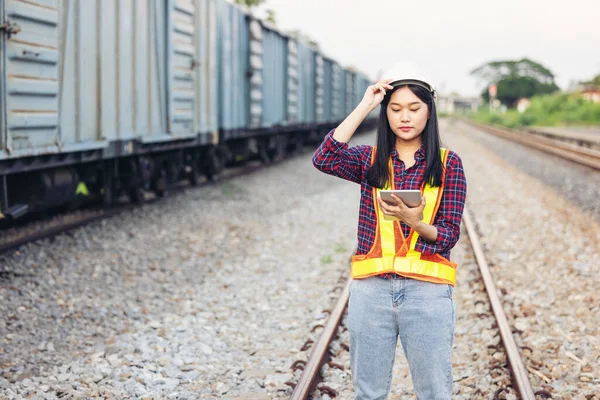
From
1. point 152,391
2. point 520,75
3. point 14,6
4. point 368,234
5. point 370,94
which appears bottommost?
point 152,391

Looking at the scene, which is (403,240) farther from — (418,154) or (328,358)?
(328,358)

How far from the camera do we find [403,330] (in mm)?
2518

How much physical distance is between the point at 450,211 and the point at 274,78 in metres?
13.5

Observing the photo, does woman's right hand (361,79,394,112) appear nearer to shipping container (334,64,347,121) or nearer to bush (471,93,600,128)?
shipping container (334,64,347,121)

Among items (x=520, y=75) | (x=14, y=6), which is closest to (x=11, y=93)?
(x=14, y=6)

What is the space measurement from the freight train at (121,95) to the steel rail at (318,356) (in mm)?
2992

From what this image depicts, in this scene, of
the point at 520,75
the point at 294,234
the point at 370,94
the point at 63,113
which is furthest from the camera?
the point at 520,75

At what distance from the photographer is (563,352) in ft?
14.9

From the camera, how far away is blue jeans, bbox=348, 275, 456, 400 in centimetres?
247

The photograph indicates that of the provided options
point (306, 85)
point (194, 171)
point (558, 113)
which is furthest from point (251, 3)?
point (558, 113)

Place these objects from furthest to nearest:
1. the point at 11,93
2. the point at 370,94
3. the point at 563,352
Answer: the point at 11,93
the point at 563,352
the point at 370,94

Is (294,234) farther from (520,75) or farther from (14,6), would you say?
(520,75)

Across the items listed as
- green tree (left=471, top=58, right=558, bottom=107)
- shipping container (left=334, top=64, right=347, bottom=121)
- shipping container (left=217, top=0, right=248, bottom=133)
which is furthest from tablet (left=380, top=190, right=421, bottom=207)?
green tree (left=471, top=58, right=558, bottom=107)

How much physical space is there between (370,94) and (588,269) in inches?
204
